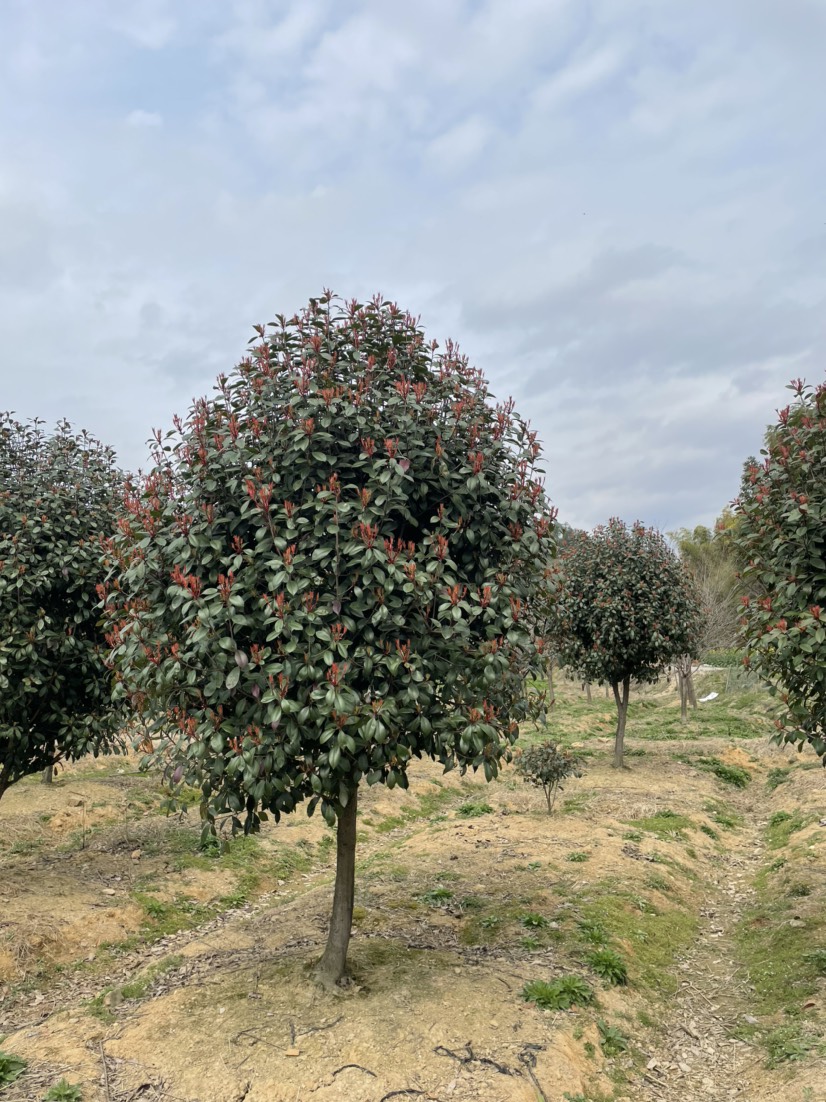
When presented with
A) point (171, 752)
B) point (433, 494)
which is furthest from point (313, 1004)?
Result: point (433, 494)

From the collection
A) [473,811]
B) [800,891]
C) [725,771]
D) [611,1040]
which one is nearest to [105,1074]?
[611,1040]

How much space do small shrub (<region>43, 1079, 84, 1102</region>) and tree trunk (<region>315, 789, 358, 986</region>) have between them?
237cm

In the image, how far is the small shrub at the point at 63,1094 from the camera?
6079 mm

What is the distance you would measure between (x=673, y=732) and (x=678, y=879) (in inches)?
685

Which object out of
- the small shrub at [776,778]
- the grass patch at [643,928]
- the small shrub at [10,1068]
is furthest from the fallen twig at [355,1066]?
the small shrub at [776,778]

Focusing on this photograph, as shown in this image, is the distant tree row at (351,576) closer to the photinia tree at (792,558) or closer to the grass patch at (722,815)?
the photinia tree at (792,558)

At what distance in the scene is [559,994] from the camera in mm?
7371

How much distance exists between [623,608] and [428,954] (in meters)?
12.5

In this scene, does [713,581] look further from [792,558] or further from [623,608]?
[792,558]

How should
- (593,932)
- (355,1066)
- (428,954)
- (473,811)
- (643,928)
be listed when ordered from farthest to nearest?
(473,811) < (643,928) < (593,932) < (428,954) < (355,1066)

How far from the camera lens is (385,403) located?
7.23m

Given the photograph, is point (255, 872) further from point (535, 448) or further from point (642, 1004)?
point (535, 448)

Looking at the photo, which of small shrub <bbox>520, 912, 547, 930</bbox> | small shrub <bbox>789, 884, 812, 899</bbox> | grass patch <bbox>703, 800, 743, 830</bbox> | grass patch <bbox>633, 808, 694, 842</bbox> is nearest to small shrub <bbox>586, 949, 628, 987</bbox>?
small shrub <bbox>520, 912, 547, 930</bbox>

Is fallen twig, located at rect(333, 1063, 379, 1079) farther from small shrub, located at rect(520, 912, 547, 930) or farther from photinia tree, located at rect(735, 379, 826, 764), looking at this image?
photinia tree, located at rect(735, 379, 826, 764)
